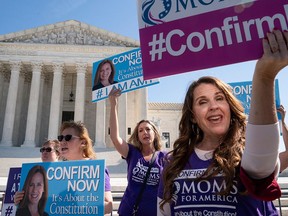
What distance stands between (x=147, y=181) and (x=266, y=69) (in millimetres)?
2651

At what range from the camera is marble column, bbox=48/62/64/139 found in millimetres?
29967

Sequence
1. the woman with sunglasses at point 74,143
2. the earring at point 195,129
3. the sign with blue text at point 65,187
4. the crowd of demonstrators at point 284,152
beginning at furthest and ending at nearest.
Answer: the woman with sunglasses at point 74,143 → the crowd of demonstrators at point 284,152 → the sign with blue text at point 65,187 → the earring at point 195,129

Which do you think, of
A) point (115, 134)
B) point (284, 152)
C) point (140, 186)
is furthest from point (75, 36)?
point (284, 152)

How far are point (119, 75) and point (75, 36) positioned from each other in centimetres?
3020

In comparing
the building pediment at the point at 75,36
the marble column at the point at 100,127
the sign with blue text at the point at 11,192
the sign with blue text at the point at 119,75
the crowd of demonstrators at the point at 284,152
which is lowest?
the sign with blue text at the point at 11,192

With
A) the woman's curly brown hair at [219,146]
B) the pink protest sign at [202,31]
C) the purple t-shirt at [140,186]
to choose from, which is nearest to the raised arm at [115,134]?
the purple t-shirt at [140,186]

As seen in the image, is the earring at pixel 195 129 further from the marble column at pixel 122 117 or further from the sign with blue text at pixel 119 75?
the marble column at pixel 122 117

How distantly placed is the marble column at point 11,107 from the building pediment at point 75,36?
3.90 metres

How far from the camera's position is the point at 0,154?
24.5 meters

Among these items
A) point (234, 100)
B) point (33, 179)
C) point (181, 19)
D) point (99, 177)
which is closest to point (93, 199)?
point (99, 177)

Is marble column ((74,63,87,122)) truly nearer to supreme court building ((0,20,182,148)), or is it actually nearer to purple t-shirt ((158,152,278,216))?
supreme court building ((0,20,182,148))

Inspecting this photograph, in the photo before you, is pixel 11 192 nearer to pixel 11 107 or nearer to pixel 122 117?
pixel 122 117

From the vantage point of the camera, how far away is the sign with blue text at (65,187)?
304 cm

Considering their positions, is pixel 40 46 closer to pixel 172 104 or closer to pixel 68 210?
pixel 172 104
